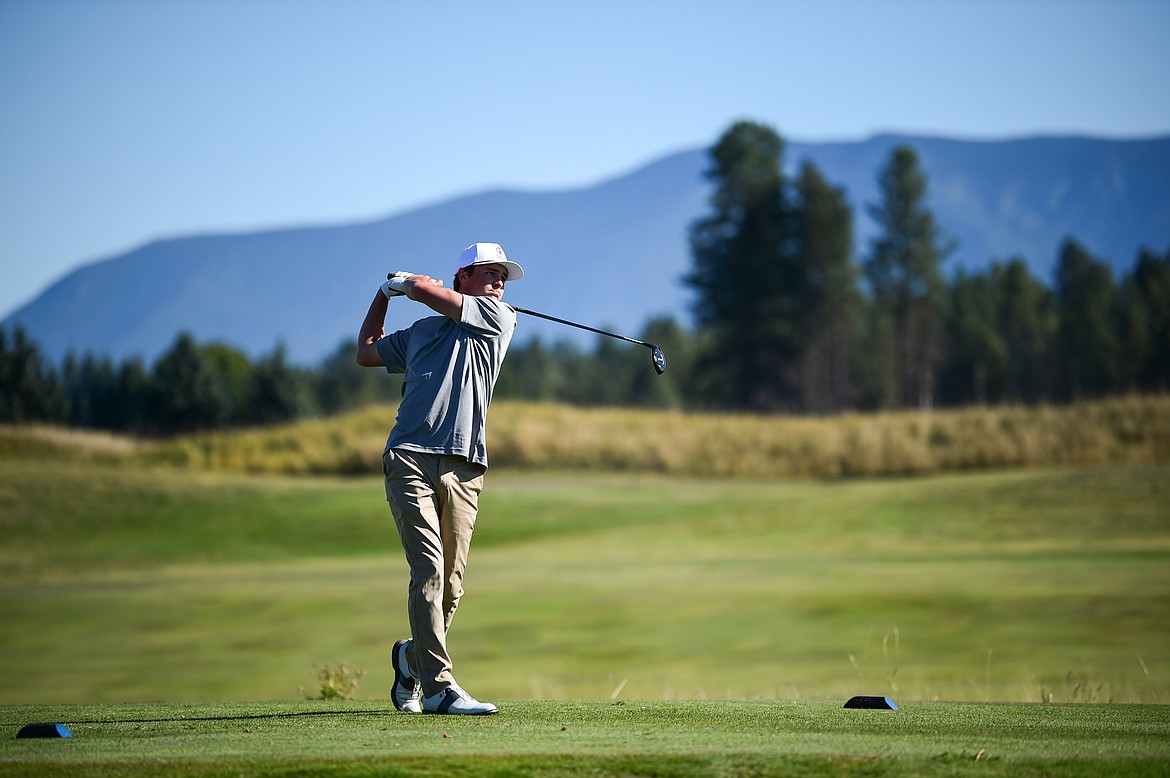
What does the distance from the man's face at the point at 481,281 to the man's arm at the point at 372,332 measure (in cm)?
37

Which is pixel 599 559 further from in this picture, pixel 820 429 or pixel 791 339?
pixel 791 339

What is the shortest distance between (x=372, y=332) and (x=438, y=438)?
666 mm

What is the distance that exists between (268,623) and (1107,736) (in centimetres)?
1243

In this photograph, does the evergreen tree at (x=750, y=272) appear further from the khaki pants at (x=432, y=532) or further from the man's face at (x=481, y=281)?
the khaki pants at (x=432, y=532)

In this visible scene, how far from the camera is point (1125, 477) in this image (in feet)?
81.3

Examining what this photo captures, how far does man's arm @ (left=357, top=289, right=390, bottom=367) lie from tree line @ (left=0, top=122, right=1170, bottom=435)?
53.4 meters

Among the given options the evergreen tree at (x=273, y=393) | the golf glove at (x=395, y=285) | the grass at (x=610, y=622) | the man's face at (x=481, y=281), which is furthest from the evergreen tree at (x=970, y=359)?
the golf glove at (x=395, y=285)

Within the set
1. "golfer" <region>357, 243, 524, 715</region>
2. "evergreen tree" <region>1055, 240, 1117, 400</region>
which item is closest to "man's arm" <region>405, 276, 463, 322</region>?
"golfer" <region>357, 243, 524, 715</region>

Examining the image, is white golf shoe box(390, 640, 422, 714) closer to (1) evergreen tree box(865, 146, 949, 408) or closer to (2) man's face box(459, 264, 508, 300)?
(2) man's face box(459, 264, 508, 300)

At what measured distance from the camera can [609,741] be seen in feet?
16.6

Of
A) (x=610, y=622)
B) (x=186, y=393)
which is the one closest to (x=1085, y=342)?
(x=186, y=393)

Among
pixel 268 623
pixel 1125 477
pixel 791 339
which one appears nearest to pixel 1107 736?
pixel 268 623

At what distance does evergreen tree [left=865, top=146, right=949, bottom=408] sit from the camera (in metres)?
76.2

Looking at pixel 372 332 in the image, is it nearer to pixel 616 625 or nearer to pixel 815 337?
pixel 616 625
